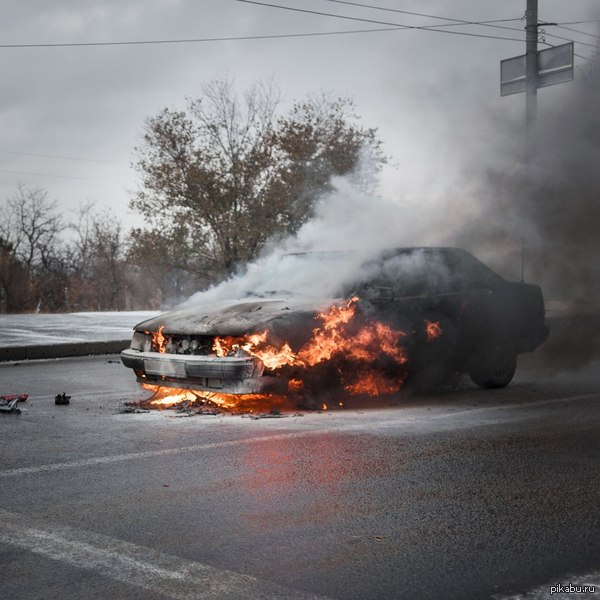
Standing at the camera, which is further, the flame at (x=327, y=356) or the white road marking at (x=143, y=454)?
the flame at (x=327, y=356)

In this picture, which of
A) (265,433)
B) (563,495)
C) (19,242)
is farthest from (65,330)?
(19,242)

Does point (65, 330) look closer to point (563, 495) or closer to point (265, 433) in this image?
point (265, 433)

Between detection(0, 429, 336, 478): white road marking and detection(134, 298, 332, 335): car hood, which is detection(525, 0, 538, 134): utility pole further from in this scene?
detection(0, 429, 336, 478): white road marking

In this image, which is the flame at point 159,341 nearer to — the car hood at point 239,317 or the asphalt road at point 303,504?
the car hood at point 239,317

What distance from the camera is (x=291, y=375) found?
7.92 m

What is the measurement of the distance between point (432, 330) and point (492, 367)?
1216 millimetres

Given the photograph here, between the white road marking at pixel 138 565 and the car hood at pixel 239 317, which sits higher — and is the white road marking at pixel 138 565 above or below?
below

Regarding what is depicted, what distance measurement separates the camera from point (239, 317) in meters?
7.96

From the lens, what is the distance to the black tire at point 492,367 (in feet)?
31.6

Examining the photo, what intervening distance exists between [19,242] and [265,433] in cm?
4667

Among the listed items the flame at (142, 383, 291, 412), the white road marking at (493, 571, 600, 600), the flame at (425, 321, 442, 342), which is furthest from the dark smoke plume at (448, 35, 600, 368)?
the white road marking at (493, 571, 600, 600)

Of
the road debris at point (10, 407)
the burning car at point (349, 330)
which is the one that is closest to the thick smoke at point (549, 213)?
the burning car at point (349, 330)

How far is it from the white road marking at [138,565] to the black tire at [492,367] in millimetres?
6218

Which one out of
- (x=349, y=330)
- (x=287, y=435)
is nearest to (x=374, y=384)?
(x=349, y=330)
